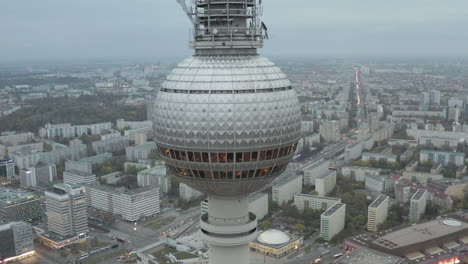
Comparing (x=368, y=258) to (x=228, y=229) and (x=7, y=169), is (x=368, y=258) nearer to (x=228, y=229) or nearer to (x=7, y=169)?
(x=228, y=229)

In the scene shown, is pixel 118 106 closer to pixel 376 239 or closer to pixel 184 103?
pixel 376 239

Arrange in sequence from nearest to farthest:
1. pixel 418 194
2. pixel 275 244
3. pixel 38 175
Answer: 1. pixel 275 244
2. pixel 418 194
3. pixel 38 175

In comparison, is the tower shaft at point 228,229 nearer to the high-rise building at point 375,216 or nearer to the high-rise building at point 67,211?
the high-rise building at point 375,216

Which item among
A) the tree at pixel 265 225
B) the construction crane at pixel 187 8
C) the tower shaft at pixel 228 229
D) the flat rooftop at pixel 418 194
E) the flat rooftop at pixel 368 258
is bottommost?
the tree at pixel 265 225

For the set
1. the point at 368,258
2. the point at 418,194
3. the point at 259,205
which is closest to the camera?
the point at 368,258

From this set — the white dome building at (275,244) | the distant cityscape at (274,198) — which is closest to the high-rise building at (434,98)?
the distant cityscape at (274,198)

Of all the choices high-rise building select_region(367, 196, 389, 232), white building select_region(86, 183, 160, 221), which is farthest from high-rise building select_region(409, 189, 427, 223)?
white building select_region(86, 183, 160, 221)

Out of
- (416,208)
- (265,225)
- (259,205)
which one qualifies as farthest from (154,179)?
(416,208)
